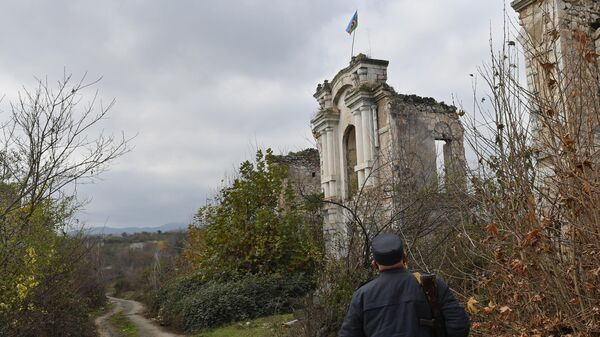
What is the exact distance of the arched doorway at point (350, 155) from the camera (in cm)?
2033

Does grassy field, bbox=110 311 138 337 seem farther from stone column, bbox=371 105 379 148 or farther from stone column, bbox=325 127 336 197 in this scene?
stone column, bbox=371 105 379 148

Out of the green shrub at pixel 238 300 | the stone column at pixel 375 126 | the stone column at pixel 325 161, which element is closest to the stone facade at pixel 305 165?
the stone column at pixel 325 161

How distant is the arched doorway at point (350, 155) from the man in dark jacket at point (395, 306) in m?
16.3

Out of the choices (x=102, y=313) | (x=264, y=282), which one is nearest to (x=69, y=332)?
(x=264, y=282)

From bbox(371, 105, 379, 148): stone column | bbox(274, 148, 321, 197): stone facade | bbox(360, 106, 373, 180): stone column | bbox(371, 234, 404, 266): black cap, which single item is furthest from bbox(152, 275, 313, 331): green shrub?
bbox(371, 234, 404, 266): black cap

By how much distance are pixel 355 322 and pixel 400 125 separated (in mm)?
14141

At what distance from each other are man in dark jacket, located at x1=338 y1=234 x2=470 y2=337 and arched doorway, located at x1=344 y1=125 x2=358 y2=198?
16.3 m

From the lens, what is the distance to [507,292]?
5707mm

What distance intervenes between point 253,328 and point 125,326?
8794mm

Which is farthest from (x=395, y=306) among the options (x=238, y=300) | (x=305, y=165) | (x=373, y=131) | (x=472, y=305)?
(x=305, y=165)

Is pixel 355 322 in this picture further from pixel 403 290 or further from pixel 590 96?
pixel 590 96

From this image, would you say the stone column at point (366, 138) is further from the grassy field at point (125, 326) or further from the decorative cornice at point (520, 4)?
the grassy field at point (125, 326)

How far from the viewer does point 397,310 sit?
3.69m

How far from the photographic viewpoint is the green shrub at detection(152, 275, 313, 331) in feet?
49.9
